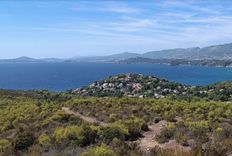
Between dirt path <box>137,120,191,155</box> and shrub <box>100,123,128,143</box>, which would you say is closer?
dirt path <box>137,120,191,155</box>

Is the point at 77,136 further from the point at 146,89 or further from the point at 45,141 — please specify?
the point at 146,89

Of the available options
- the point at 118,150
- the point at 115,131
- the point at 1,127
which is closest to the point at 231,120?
the point at 115,131

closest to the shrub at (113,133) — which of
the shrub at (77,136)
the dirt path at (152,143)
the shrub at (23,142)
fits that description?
the shrub at (77,136)

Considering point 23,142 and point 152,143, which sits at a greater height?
point 23,142

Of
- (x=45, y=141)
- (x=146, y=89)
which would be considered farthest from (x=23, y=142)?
(x=146, y=89)

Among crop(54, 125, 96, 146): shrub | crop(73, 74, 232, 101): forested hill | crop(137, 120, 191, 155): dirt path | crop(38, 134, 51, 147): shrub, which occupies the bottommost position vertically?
crop(73, 74, 232, 101): forested hill

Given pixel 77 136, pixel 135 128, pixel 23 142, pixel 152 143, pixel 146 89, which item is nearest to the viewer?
pixel 23 142

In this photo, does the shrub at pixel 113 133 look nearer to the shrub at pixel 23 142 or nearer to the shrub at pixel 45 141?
the shrub at pixel 45 141

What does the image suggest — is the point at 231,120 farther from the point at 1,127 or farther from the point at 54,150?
the point at 1,127

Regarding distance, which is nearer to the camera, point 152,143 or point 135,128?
point 152,143

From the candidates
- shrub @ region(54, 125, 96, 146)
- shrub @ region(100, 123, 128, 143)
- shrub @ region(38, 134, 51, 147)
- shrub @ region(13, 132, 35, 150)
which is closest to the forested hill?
shrub @ region(100, 123, 128, 143)

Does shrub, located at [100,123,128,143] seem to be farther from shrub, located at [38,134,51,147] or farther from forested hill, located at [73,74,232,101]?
forested hill, located at [73,74,232,101]
